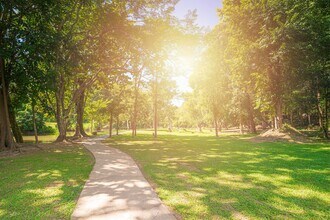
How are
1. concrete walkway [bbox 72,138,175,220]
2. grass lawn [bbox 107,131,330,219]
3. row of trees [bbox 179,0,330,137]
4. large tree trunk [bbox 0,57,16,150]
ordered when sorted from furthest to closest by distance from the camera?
row of trees [bbox 179,0,330,137] < large tree trunk [bbox 0,57,16,150] < grass lawn [bbox 107,131,330,219] < concrete walkway [bbox 72,138,175,220]

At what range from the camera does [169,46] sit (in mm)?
18594

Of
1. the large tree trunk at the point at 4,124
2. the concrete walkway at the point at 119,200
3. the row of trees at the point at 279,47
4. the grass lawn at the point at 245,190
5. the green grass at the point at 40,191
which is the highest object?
the row of trees at the point at 279,47

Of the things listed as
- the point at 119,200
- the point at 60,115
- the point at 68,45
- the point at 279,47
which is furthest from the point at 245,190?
the point at 60,115

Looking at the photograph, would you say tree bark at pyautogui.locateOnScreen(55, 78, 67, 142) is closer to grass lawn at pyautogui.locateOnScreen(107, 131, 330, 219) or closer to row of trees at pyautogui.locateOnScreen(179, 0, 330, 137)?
grass lawn at pyautogui.locateOnScreen(107, 131, 330, 219)

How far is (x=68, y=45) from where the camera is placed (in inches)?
595

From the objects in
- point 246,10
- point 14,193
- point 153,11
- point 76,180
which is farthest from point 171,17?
point 14,193

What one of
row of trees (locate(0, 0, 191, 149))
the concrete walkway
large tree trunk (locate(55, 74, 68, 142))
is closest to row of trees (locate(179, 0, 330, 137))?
row of trees (locate(0, 0, 191, 149))

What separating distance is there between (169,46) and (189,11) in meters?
3.49

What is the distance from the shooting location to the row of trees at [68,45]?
484 inches

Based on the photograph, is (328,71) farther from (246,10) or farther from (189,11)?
(189,11)

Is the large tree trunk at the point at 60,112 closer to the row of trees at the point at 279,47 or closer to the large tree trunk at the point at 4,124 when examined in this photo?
the large tree trunk at the point at 4,124

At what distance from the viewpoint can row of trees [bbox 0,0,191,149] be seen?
40.3ft

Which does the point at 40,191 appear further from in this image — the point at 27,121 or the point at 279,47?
the point at 27,121

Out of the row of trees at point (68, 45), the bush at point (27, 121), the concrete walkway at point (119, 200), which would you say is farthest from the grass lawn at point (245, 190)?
the bush at point (27, 121)
